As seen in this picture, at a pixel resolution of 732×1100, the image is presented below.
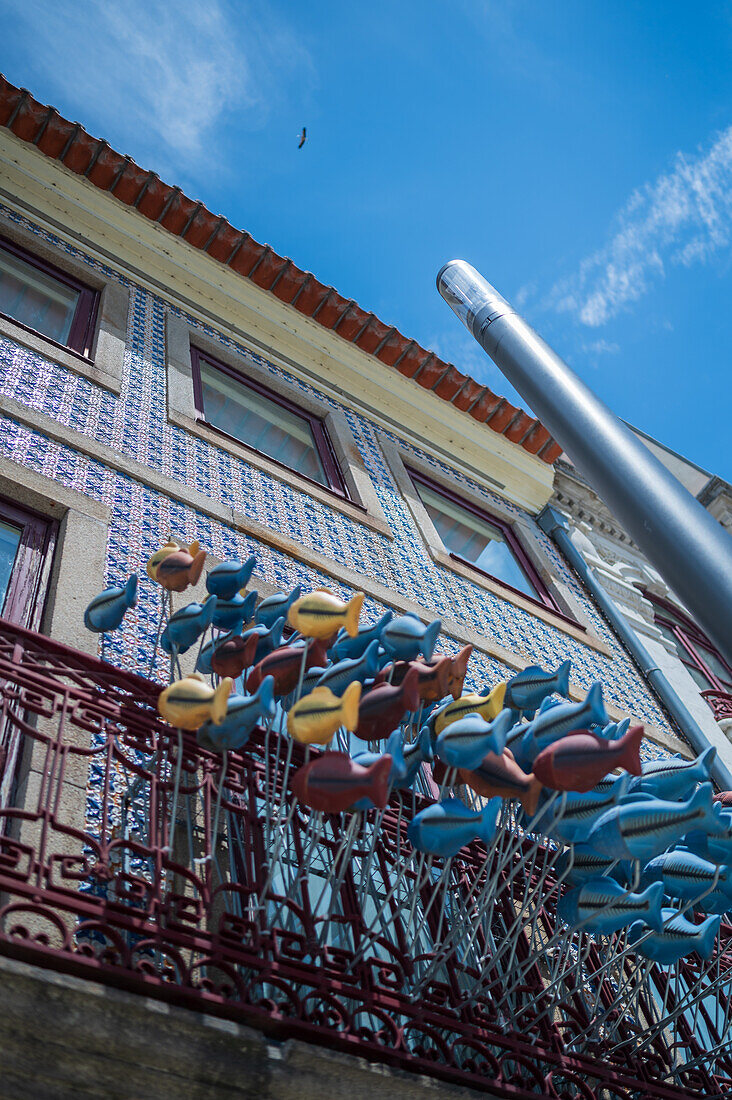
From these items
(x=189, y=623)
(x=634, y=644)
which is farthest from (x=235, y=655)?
(x=634, y=644)

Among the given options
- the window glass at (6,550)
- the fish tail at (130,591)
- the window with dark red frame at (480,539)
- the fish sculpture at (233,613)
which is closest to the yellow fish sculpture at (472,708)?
the fish sculpture at (233,613)

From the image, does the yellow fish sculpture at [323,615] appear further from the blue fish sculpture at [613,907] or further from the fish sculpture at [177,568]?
the blue fish sculpture at [613,907]

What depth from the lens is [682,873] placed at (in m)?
3.12

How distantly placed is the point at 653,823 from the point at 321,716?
90 cm

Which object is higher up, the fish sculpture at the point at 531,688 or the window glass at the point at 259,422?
the window glass at the point at 259,422

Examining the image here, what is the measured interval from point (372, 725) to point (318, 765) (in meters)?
0.41

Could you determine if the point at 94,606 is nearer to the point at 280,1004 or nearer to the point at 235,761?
the point at 235,761

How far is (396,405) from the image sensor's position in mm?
7719

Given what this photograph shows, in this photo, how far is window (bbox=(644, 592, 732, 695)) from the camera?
768 cm

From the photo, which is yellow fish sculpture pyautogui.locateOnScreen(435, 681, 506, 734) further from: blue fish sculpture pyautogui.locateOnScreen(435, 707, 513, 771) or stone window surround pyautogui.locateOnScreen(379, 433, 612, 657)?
stone window surround pyautogui.locateOnScreen(379, 433, 612, 657)

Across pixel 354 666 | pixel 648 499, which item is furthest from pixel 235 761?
pixel 648 499

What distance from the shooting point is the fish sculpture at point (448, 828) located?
9.16ft

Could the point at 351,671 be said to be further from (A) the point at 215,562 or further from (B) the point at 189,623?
(A) the point at 215,562

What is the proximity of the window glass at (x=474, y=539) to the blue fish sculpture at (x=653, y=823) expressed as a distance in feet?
12.7
